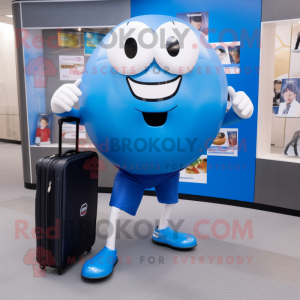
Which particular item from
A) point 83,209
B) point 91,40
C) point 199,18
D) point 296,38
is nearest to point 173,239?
point 83,209

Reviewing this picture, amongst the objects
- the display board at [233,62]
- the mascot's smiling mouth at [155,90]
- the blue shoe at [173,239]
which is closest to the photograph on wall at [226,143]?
the display board at [233,62]

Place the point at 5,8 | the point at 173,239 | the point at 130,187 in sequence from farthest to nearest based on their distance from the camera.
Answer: the point at 5,8
the point at 173,239
the point at 130,187

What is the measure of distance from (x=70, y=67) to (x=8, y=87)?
4616 millimetres

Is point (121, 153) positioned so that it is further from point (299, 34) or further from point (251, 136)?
point (299, 34)

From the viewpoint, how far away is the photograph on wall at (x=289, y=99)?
10.3 ft

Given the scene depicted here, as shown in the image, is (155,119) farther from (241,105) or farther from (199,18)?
(199,18)

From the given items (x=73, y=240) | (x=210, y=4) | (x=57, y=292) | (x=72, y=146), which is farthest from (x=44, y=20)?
(x=57, y=292)

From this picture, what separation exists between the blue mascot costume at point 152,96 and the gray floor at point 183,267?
68cm

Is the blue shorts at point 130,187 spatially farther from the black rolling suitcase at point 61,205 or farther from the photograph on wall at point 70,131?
the photograph on wall at point 70,131

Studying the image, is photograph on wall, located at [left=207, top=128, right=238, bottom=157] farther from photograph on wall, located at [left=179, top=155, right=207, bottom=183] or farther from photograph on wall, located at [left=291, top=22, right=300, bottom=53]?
photograph on wall, located at [left=291, top=22, right=300, bottom=53]

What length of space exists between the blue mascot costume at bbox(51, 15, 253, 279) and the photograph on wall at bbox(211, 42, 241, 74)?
4.58 feet

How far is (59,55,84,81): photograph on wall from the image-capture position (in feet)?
12.7

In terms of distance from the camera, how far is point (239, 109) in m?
1.88

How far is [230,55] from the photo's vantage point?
315 centimetres
